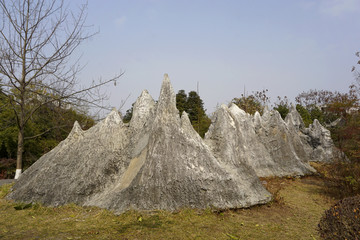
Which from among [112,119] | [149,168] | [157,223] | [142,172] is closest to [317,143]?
[112,119]

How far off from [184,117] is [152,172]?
1.90 meters

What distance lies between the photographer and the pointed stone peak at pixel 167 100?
750 centimetres

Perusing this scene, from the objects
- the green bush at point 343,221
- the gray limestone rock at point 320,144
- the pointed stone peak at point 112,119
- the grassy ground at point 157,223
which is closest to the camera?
the green bush at point 343,221

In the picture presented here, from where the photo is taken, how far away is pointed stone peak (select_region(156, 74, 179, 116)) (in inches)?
295

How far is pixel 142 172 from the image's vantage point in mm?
6773

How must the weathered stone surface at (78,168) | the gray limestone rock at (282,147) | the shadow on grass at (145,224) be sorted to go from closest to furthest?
the shadow on grass at (145,224) → the weathered stone surface at (78,168) → the gray limestone rock at (282,147)

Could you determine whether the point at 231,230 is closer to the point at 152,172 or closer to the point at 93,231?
the point at 152,172

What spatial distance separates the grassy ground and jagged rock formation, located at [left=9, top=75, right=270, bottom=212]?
0.27 metres

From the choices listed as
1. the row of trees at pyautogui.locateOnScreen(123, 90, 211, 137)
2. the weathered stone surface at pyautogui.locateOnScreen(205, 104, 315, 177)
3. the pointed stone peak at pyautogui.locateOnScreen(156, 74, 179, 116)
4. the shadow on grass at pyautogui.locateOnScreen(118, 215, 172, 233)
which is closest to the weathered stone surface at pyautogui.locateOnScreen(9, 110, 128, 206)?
the pointed stone peak at pyautogui.locateOnScreen(156, 74, 179, 116)

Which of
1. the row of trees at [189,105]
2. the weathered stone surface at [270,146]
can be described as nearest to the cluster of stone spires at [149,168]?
the weathered stone surface at [270,146]

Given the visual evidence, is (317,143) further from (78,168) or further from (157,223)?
(78,168)

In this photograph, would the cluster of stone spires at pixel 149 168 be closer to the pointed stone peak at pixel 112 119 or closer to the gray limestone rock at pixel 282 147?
the pointed stone peak at pixel 112 119

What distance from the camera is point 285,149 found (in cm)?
1382

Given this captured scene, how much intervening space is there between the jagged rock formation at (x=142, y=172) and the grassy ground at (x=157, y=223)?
10.7 inches
